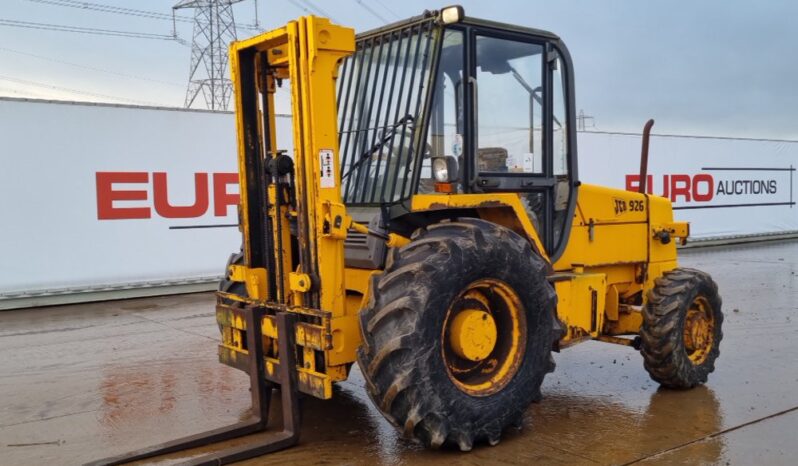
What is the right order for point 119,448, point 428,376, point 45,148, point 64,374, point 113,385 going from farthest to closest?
point 45,148, point 64,374, point 113,385, point 119,448, point 428,376

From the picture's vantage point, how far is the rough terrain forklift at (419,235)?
429cm

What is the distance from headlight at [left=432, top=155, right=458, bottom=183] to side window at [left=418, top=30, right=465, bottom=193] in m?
0.03

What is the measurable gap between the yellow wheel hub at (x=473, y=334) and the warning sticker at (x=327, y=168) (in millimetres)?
1089

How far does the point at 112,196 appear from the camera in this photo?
11.3m

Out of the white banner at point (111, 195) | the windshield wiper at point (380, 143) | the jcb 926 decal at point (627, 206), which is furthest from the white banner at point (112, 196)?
the windshield wiper at point (380, 143)

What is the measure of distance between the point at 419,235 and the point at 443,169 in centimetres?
56

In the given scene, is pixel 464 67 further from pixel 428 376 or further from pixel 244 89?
pixel 428 376

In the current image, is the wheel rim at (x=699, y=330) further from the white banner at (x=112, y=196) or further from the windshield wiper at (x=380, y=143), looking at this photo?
the white banner at (x=112, y=196)

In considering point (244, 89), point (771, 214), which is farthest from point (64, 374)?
point (771, 214)

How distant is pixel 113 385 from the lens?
6.54 m

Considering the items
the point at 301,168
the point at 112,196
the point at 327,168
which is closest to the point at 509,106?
the point at 327,168

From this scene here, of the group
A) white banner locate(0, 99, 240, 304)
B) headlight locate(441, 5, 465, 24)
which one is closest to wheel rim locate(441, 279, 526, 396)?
headlight locate(441, 5, 465, 24)

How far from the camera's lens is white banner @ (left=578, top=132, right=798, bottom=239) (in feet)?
56.2

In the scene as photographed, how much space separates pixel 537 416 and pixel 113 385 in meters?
3.62
